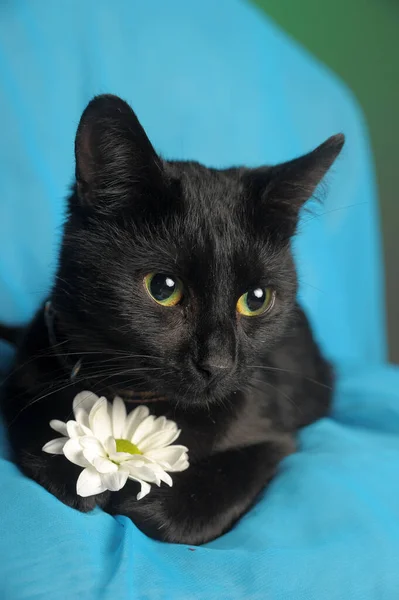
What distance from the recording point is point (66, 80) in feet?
4.85

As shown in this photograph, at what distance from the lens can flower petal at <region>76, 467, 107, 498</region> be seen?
750mm

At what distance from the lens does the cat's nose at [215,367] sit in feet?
2.53

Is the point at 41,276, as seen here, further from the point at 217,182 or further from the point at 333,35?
the point at 333,35

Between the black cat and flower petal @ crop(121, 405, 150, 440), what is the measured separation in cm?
4

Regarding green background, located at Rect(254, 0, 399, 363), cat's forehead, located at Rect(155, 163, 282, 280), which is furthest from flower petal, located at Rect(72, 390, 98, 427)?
green background, located at Rect(254, 0, 399, 363)

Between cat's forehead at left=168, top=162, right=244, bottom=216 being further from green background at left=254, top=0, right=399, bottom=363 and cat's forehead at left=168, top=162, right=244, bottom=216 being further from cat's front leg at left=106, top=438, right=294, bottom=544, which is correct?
green background at left=254, top=0, right=399, bottom=363

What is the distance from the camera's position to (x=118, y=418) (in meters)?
0.85

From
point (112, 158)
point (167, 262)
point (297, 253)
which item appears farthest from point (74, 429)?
point (297, 253)

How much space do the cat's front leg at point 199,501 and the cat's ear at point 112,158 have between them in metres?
0.41

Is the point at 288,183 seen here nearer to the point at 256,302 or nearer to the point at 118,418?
the point at 256,302

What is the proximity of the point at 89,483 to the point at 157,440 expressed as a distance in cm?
12

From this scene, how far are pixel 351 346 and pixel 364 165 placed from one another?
23.8 inches

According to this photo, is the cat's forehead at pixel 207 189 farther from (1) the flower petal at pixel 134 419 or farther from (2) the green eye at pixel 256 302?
(1) the flower petal at pixel 134 419

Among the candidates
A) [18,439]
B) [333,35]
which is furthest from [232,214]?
[333,35]
